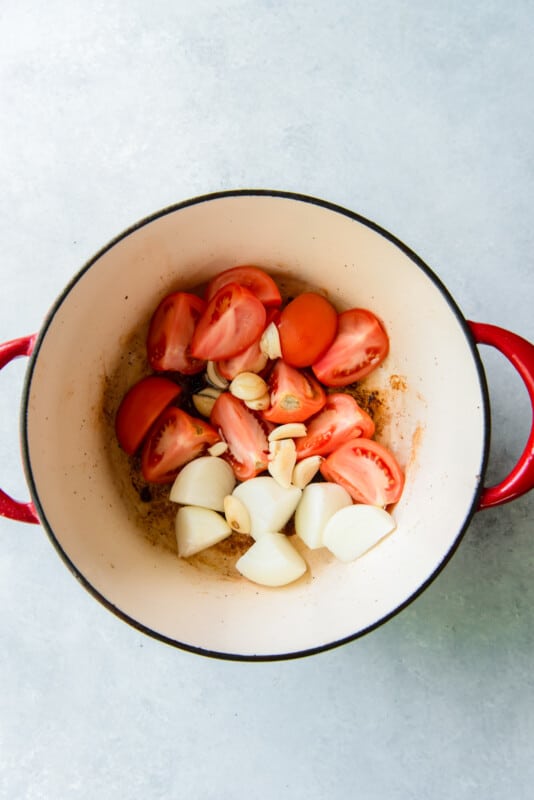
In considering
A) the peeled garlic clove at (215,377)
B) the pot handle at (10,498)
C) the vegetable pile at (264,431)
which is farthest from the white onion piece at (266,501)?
the pot handle at (10,498)

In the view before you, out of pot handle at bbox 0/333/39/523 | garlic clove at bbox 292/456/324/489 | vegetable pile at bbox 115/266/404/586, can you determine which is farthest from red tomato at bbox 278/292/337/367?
pot handle at bbox 0/333/39/523

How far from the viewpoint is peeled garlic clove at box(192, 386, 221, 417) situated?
894 millimetres

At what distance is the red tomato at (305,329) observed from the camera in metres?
0.86

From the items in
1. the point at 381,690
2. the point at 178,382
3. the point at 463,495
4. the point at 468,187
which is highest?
the point at 468,187

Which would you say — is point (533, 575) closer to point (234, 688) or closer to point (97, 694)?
point (234, 688)

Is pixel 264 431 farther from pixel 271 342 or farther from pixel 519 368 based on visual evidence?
pixel 519 368

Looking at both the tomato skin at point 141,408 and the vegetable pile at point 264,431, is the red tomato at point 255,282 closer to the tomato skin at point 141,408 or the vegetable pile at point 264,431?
the vegetable pile at point 264,431

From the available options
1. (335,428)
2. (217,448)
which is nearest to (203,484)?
(217,448)

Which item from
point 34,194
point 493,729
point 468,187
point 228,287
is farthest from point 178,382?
point 493,729

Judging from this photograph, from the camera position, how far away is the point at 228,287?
86 centimetres

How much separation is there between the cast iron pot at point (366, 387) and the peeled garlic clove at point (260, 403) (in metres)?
0.12

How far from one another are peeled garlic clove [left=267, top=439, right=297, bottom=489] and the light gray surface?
219mm

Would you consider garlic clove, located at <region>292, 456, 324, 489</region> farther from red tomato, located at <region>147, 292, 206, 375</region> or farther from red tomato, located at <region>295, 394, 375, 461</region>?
red tomato, located at <region>147, 292, 206, 375</region>

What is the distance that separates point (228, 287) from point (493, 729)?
577 millimetres
